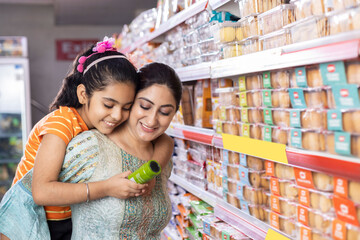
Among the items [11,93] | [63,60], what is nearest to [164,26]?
[11,93]

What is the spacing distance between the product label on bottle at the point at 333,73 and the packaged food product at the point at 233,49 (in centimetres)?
73

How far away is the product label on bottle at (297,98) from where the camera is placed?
152 cm

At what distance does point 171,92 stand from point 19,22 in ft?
23.6

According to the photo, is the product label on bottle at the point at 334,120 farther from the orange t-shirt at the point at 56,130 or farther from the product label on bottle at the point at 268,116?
the orange t-shirt at the point at 56,130

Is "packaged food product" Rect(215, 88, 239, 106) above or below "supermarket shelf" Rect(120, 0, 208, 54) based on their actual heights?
below

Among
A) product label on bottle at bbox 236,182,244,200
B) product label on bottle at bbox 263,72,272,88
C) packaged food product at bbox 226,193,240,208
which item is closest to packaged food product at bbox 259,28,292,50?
product label on bottle at bbox 263,72,272,88

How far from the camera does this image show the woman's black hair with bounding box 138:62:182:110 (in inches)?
72.5

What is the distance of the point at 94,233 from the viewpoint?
1.77m

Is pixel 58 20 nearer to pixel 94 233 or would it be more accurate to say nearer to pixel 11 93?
pixel 11 93

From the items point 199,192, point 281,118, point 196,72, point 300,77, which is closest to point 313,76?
point 300,77

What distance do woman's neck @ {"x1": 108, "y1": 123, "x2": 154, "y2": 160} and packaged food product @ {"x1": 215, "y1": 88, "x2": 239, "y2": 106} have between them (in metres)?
0.50

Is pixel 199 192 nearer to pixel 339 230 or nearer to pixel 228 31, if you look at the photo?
pixel 228 31

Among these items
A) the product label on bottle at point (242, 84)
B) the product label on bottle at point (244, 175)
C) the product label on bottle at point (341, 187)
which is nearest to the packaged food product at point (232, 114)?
the product label on bottle at point (242, 84)

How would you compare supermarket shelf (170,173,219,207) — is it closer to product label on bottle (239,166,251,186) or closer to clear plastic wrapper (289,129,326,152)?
product label on bottle (239,166,251,186)
